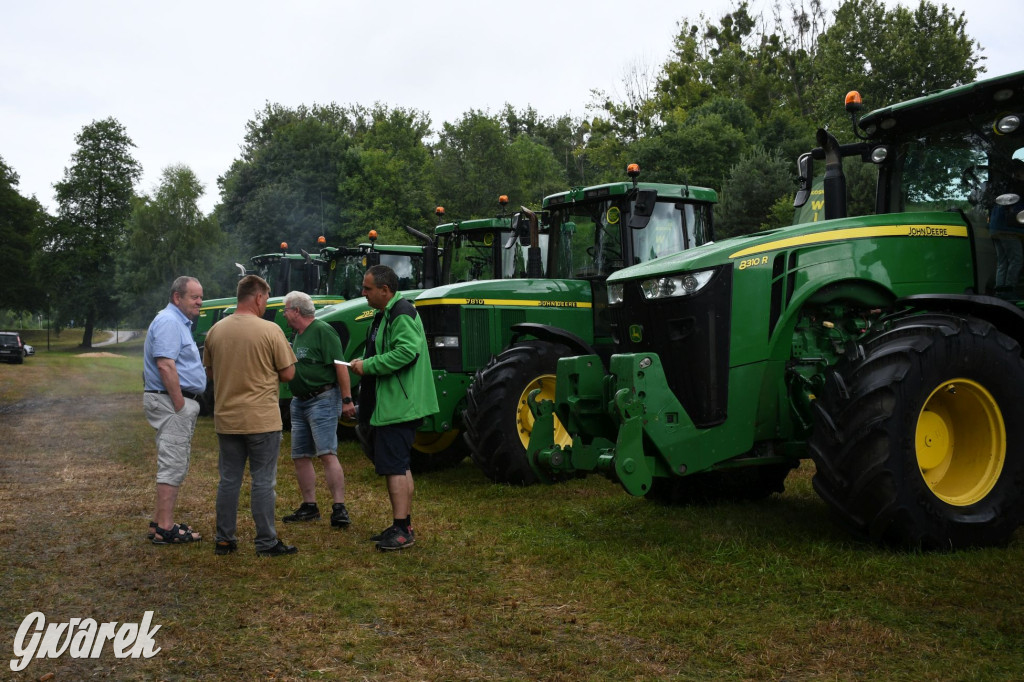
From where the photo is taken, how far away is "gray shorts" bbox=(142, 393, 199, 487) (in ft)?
21.2

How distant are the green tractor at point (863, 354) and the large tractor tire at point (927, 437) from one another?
1 centimetres

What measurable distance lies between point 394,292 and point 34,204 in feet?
186

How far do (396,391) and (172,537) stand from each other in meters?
1.90

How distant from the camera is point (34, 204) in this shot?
182 ft

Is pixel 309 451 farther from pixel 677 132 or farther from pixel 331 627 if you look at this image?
pixel 677 132

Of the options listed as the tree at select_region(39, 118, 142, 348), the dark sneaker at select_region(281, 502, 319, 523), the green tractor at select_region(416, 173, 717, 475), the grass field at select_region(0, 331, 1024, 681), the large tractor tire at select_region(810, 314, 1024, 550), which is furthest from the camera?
the tree at select_region(39, 118, 142, 348)

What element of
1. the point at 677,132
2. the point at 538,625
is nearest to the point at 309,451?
the point at 538,625

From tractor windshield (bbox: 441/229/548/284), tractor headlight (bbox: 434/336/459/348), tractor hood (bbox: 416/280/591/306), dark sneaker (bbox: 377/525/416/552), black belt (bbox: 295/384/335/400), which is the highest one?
tractor windshield (bbox: 441/229/548/284)

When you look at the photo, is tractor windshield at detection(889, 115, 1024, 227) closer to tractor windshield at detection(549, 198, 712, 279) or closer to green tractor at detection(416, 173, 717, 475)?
green tractor at detection(416, 173, 717, 475)

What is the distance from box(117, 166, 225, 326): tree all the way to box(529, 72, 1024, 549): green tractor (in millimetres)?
49335

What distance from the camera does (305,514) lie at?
7309mm

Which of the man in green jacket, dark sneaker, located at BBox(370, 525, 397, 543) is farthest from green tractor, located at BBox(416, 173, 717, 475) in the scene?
the man in green jacket

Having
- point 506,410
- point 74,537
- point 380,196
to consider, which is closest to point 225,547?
point 74,537

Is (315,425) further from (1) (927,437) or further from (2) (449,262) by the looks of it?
(2) (449,262)
